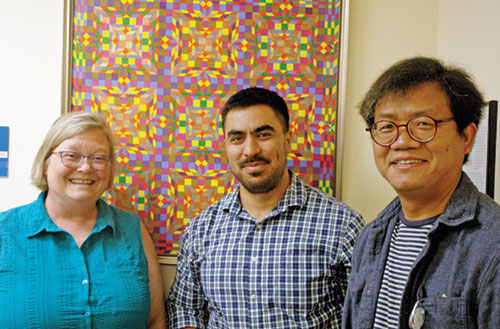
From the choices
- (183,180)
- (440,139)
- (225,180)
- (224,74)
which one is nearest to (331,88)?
(224,74)

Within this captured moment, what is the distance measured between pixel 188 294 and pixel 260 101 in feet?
2.76

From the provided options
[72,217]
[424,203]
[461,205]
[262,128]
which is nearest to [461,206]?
[461,205]

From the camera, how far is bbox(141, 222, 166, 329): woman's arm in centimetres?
174

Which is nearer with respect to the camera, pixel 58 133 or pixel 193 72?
pixel 58 133

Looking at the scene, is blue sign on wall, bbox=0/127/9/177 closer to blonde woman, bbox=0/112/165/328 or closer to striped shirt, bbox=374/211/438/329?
blonde woman, bbox=0/112/165/328

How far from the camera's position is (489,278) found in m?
0.87

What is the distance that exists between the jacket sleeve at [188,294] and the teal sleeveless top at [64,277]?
0.12 metres

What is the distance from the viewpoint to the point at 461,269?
92 cm

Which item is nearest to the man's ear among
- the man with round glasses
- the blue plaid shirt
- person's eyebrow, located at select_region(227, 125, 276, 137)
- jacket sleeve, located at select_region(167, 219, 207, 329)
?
the man with round glasses

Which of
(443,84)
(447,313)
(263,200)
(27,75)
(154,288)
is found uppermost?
(27,75)

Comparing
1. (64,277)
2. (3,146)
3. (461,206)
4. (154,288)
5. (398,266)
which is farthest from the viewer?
(3,146)

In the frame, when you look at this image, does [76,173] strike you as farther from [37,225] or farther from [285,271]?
[285,271]

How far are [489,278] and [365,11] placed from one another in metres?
1.36

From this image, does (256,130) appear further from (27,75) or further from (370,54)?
(27,75)
